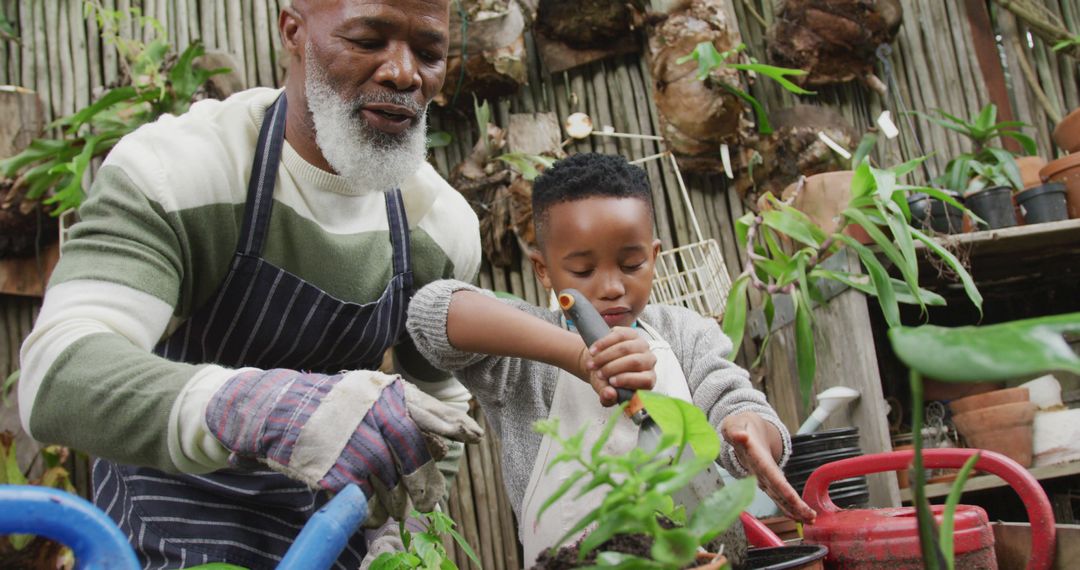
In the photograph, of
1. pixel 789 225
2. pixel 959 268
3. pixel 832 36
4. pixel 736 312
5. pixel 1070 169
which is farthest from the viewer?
pixel 832 36

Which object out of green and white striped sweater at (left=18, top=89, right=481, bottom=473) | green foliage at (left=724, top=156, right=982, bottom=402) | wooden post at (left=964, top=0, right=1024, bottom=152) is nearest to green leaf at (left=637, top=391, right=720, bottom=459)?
green and white striped sweater at (left=18, top=89, right=481, bottom=473)

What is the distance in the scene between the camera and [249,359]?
139cm

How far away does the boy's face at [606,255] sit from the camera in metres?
1.16

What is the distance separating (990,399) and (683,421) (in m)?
2.27

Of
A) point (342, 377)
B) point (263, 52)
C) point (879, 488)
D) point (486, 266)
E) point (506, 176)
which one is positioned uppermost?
point (263, 52)

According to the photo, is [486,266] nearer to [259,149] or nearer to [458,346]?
[259,149]

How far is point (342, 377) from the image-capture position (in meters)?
0.76

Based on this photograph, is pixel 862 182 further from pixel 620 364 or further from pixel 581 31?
pixel 620 364

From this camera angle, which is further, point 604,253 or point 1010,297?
point 1010,297

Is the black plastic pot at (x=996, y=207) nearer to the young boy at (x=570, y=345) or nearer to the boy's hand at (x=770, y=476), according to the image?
the young boy at (x=570, y=345)

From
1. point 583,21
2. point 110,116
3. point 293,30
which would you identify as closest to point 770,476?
point 293,30

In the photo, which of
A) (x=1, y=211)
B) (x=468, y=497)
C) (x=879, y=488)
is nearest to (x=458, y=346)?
(x=879, y=488)

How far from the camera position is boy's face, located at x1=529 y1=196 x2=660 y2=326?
1.16 metres

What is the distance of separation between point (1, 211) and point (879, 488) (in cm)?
283
